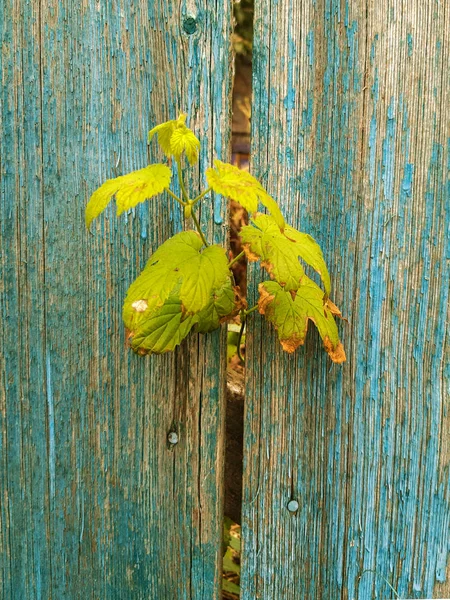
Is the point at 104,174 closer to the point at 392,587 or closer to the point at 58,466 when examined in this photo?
the point at 58,466

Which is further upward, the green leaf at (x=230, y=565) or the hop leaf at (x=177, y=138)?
the hop leaf at (x=177, y=138)

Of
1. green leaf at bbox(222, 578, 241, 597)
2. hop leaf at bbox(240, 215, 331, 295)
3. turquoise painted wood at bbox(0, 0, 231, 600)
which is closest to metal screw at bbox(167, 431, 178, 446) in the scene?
turquoise painted wood at bbox(0, 0, 231, 600)

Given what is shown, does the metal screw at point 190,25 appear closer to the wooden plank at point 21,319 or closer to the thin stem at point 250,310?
the wooden plank at point 21,319

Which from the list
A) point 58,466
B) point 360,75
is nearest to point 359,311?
point 360,75

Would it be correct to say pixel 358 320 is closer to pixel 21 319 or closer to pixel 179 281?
pixel 179 281

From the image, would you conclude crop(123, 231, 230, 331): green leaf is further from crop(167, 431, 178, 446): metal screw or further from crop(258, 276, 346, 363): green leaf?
crop(167, 431, 178, 446): metal screw

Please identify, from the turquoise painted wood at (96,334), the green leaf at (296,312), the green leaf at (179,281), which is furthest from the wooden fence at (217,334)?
the green leaf at (179,281)

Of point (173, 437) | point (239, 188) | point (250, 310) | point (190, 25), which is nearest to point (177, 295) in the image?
point (250, 310)
